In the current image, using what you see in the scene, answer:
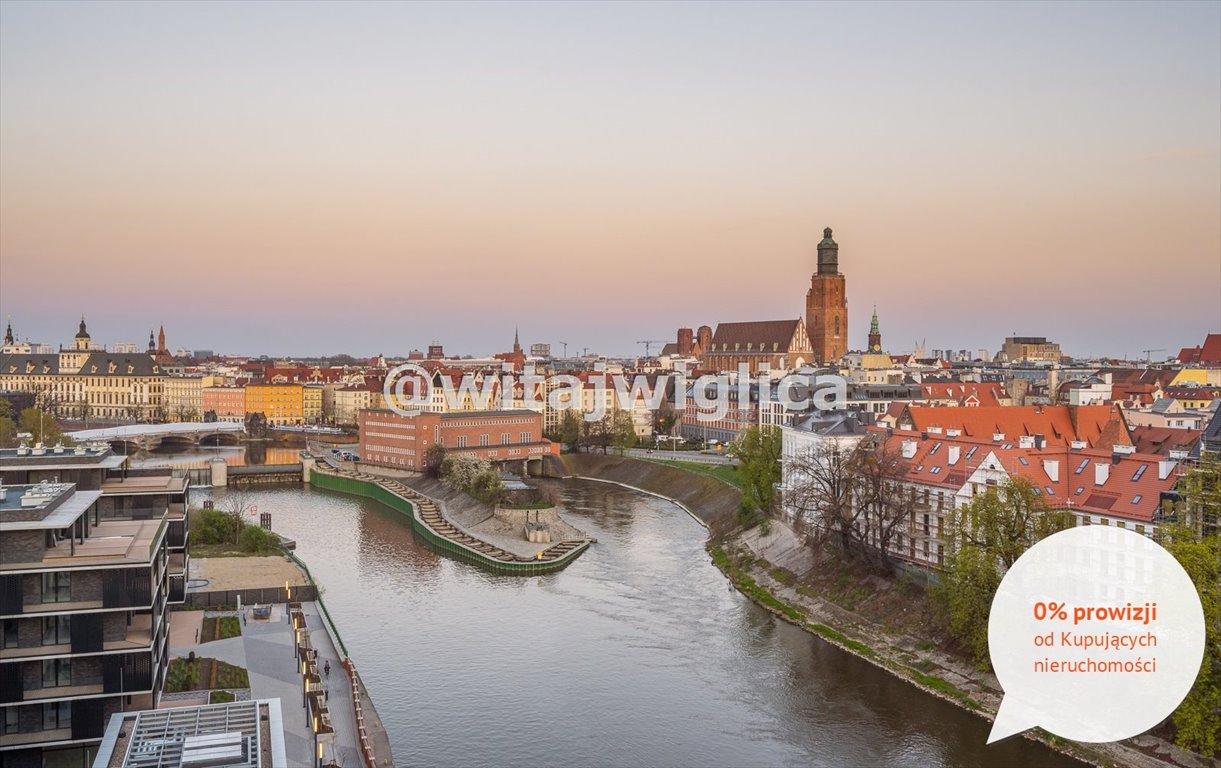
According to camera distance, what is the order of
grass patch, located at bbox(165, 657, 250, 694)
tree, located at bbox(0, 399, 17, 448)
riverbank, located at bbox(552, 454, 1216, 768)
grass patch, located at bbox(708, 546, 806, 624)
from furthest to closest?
tree, located at bbox(0, 399, 17, 448), grass patch, located at bbox(708, 546, 806, 624), grass patch, located at bbox(165, 657, 250, 694), riverbank, located at bbox(552, 454, 1216, 768)

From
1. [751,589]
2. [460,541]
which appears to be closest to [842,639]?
[751,589]

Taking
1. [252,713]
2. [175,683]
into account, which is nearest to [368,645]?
[175,683]

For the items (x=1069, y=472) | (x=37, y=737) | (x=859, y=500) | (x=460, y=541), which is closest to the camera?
(x=37, y=737)

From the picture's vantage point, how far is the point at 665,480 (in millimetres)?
53844

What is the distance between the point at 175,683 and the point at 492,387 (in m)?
55.3

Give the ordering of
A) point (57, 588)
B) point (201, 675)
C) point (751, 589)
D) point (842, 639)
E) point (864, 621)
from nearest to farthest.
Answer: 1. point (57, 588)
2. point (201, 675)
3. point (842, 639)
4. point (864, 621)
5. point (751, 589)

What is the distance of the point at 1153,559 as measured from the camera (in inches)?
814

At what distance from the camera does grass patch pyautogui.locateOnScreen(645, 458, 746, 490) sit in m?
47.6

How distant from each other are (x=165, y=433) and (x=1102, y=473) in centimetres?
6505

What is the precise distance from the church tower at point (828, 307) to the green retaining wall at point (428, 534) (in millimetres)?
45000

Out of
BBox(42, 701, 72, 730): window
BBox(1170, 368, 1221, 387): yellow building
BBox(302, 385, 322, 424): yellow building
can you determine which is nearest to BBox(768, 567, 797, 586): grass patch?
BBox(42, 701, 72, 730): window

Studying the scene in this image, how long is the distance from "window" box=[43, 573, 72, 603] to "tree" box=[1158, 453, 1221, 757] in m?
17.3

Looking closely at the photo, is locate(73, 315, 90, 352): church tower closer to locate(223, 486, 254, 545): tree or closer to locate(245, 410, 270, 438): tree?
locate(245, 410, 270, 438): tree

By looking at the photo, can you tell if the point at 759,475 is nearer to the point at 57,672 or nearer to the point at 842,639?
the point at 842,639
